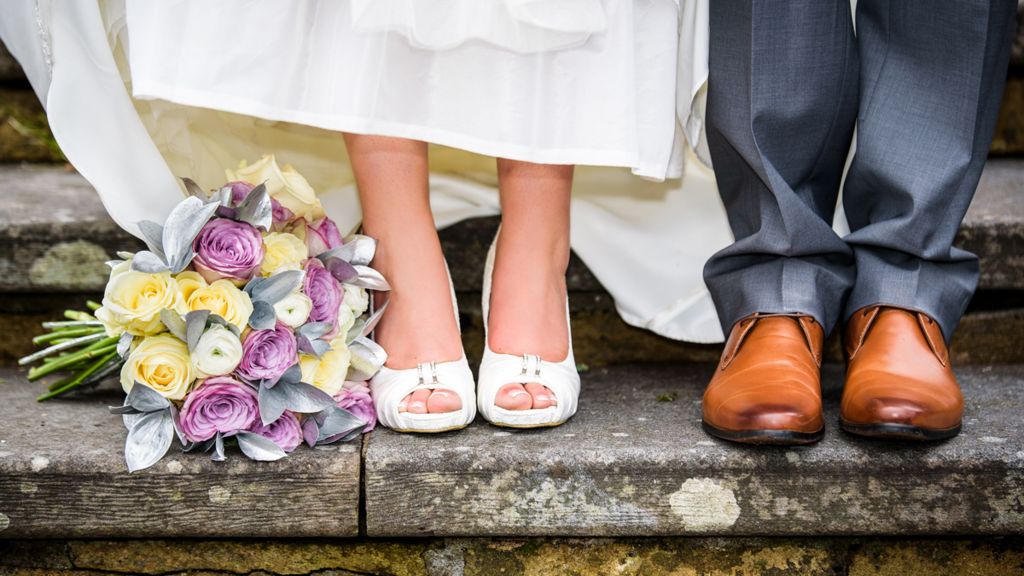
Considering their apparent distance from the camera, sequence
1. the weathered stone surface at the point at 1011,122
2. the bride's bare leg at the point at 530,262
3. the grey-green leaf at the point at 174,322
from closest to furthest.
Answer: the grey-green leaf at the point at 174,322, the bride's bare leg at the point at 530,262, the weathered stone surface at the point at 1011,122

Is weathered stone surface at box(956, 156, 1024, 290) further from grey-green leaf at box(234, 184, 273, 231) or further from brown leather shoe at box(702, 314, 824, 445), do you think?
grey-green leaf at box(234, 184, 273, 231)

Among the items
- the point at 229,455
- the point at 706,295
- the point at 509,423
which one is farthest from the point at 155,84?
the point at 706,295

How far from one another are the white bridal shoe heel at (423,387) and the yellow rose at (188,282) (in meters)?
0.25

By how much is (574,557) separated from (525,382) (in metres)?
0.21

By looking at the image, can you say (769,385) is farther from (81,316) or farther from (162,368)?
(81,316)

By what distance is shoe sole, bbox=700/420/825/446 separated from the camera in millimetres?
935

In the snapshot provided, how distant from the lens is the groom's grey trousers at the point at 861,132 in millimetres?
1037

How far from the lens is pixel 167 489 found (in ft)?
3.10

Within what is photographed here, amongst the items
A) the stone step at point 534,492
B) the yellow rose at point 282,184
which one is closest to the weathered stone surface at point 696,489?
the stone step at point 534,492

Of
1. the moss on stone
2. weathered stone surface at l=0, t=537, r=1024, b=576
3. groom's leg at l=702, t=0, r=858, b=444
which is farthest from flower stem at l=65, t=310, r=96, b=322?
groom's leg at l=702, t=0, r=858, b=444

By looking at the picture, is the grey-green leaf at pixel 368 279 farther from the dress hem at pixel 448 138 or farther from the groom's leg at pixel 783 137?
the groom's leg at pixel 783 137

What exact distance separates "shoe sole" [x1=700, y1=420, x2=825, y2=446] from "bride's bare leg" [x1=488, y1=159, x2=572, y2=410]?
0.85 feet

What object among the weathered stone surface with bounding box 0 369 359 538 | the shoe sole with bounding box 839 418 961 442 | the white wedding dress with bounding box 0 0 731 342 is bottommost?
the weathered stone surface with bounding box 0 369 359 538

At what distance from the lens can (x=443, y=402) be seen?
101 cm
